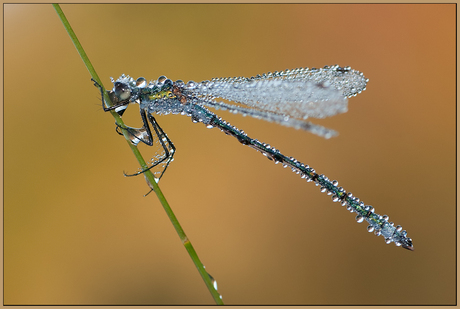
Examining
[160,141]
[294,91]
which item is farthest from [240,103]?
[160,141]

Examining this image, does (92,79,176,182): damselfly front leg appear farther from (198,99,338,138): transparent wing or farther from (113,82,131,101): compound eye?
(198,99,338,138): transparent wing

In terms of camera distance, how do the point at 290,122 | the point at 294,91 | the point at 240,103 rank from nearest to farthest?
the point at 290,122, the point at 294,91, the point at 240,103

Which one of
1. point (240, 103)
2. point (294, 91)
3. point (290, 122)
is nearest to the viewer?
point (290, 122)

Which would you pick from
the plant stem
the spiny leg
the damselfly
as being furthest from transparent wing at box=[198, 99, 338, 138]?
the plant stem

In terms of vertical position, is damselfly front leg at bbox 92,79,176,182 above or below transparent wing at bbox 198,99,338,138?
above

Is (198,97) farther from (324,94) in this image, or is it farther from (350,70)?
(350,70)

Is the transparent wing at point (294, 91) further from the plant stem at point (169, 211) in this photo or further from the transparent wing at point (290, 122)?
the plant stem at point (169, 211)

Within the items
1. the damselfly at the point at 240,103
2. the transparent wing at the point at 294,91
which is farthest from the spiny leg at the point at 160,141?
the transparent wing at the point at 294,91

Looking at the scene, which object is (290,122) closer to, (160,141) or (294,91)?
(294,91)
